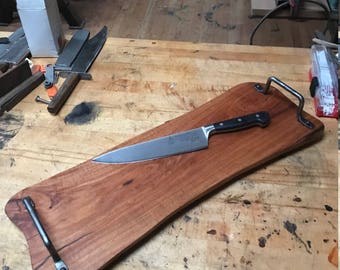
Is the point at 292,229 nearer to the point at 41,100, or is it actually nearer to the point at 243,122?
the point at 243,122

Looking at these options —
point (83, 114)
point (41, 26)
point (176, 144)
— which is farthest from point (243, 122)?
point (41, 26)

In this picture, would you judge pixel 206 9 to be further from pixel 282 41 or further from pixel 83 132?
pixel 83 132

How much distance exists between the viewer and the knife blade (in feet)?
1.95

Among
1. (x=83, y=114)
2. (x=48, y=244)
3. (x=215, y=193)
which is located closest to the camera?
(x=48, y=244)

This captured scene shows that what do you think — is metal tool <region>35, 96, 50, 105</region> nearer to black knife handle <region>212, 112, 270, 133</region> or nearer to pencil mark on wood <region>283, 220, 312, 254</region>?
black knife handle <region>212, 112, 270, 133</region>

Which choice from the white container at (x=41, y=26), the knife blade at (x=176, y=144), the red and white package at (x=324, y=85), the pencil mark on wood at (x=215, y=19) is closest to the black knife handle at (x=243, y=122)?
the knife blade at (x=176, y=144)

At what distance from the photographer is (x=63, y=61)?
810 mm

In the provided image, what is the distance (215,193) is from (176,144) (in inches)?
3.7

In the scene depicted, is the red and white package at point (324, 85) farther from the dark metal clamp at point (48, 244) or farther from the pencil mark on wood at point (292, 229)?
the dark metal clamp at point (48, 244)

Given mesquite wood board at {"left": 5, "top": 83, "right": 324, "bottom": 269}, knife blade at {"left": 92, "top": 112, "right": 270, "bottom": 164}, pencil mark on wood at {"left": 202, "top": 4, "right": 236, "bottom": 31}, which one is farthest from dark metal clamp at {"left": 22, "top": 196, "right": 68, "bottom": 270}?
pencil mark on wood at {"left": 202, "top": 4, "right": 236, "bottom": 31}

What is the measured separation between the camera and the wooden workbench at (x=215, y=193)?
519 millimetres

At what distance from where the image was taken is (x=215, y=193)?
1.93 feet

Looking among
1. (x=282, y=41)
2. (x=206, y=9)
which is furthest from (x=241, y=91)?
A: (x=206, y=9)

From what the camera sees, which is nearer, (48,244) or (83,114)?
(48,244)
